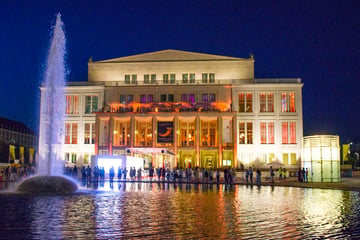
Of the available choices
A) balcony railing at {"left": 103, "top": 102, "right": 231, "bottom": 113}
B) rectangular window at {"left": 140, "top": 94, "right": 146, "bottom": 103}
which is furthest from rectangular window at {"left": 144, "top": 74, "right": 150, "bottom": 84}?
balcony railing at {"left": 103, "top": 102, "right": 231, "bottom": 113}

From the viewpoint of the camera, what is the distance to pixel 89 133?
6419 centimetres

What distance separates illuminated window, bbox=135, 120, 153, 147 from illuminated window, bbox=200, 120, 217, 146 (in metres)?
8.15

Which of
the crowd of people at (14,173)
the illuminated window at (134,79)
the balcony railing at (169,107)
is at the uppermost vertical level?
the illuminated window at (134,79)

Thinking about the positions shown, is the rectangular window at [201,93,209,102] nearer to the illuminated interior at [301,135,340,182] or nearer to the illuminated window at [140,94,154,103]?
the illuminated window at [140,94,154,103]

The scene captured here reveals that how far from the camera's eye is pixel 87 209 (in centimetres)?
1427

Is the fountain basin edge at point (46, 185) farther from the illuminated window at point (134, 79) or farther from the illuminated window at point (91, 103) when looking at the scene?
the illuminated window at point (134, 79)

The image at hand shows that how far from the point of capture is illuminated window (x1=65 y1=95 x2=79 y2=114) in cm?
6494

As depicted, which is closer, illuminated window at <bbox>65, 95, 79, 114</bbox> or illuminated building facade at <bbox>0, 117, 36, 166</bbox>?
illuminated window at <bbox>65, 95, 79, 114</bbox>

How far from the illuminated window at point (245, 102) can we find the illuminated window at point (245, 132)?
88.0 inches

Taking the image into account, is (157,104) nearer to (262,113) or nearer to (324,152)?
(262,113)

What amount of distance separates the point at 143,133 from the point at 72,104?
1272 cm

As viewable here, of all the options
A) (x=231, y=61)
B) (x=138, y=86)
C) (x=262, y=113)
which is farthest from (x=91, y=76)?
(x=262, y=113)

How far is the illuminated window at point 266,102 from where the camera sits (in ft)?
204

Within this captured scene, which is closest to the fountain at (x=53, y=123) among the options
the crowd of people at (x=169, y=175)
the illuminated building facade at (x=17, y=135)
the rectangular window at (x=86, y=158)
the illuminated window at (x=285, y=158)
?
the crowd of people at (x=169, y=175)
